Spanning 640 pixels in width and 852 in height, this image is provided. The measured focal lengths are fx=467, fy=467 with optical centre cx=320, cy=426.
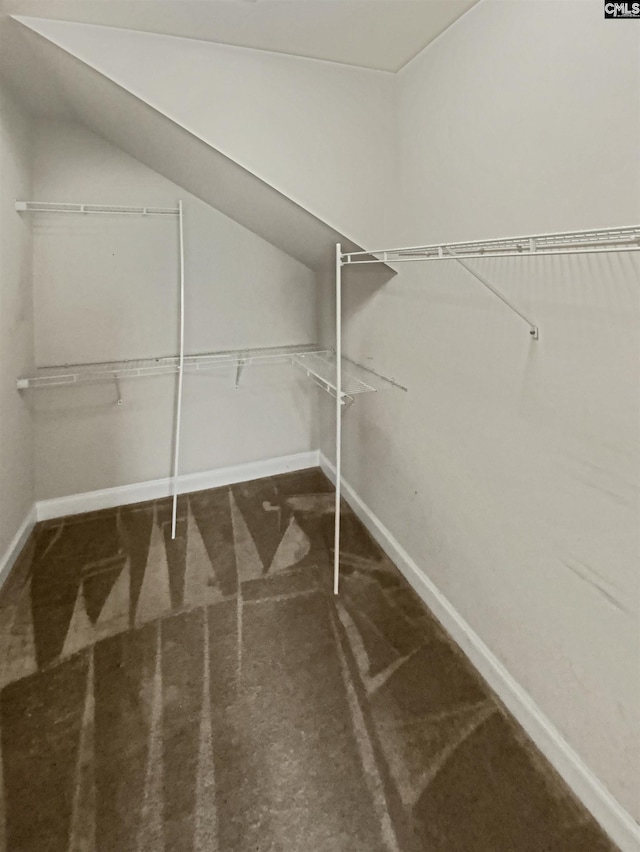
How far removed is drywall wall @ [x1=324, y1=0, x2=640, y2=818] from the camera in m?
1.06

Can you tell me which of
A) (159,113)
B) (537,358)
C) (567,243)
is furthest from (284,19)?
(537,358)

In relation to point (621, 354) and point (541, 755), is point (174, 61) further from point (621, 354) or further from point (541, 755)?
point (541, 755)

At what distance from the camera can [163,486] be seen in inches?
111

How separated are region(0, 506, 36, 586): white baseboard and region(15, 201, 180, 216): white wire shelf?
4.90 feet

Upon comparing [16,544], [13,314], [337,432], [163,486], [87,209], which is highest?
[87,209]

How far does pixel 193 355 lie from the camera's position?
2727 mm

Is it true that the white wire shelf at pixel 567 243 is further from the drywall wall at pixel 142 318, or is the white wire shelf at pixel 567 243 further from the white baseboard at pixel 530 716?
the drywall wall at pixel 142 318

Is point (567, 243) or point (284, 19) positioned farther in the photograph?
point (284, 19)

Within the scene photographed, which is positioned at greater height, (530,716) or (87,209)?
(87,209)

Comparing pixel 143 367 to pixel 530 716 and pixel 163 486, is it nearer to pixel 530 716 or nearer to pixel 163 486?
pixel 163 486

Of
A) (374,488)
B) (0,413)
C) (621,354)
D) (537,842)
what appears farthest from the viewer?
(374,488)

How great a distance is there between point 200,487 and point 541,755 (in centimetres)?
216

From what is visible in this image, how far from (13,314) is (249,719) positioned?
1.93 metres

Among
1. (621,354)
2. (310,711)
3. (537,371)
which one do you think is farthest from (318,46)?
(310,711)
